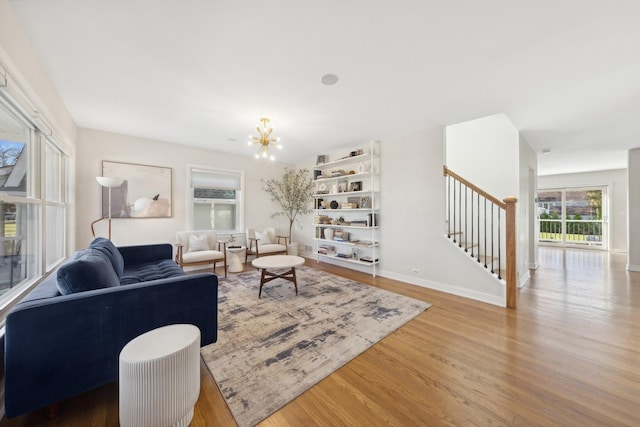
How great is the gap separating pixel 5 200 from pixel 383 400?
291cm

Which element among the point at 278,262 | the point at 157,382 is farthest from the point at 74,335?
the point at 278,262

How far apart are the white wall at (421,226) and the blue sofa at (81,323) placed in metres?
3.12

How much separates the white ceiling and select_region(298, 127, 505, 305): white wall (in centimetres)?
58

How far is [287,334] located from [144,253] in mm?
2414

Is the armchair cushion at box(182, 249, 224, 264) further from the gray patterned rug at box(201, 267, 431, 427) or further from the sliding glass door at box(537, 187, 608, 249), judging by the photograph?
the sliding glass door at box(537, 187, 608, 249)

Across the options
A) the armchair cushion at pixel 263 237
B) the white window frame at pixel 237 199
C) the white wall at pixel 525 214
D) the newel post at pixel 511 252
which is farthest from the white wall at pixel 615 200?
the white window frame at pixel 237 199

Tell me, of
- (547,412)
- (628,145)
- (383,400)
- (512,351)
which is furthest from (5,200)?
(628,145)

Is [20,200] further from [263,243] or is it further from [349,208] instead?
[349,208]

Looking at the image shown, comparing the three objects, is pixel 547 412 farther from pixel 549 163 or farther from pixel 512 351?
pixel 549 163

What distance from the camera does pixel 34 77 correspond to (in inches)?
78.1

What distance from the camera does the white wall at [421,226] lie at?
329 cm

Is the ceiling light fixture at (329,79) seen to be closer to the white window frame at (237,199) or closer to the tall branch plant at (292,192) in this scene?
the tall branch plant at (292,192)

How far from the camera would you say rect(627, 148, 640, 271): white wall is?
464cm

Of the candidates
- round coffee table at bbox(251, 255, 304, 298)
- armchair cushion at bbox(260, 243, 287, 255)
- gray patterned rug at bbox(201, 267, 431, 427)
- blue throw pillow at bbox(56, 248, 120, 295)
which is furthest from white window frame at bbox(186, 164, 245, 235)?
blue throw pillow at bbox(56, 248, 120, 295)
